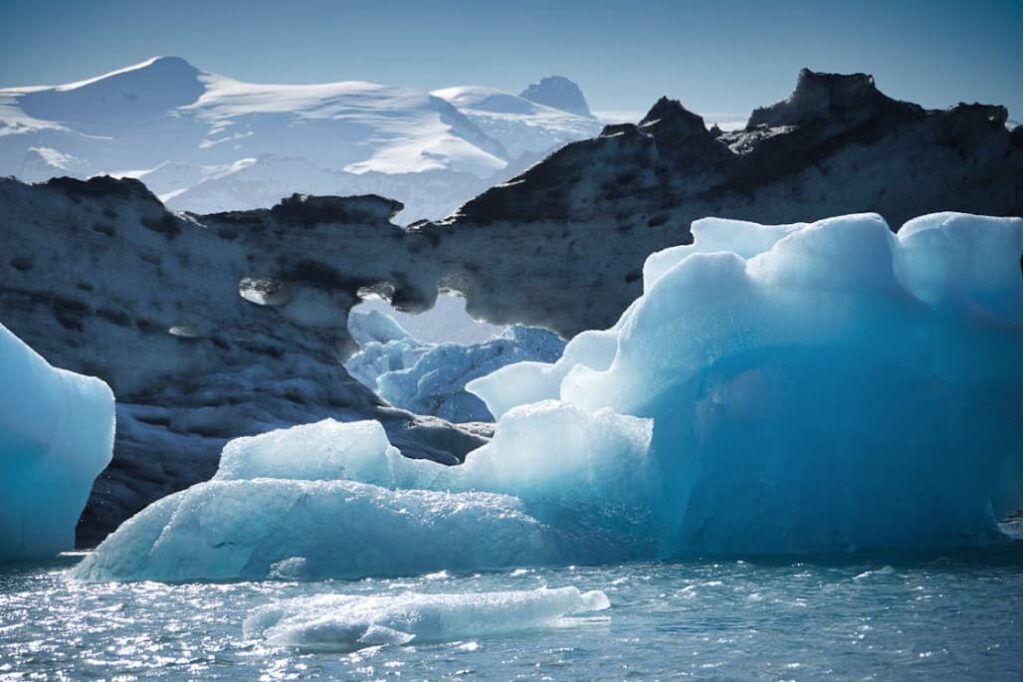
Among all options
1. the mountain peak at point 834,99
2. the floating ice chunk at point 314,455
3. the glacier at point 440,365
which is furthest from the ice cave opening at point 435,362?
the floating ice chunk at point 314,455

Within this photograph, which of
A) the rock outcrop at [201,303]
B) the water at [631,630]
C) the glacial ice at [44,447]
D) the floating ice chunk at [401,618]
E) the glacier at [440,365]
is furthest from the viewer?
the glacier at [440,365]

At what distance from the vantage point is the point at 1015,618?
277 inches

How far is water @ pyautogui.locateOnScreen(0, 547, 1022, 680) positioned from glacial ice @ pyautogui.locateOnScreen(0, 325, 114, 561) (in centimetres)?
253

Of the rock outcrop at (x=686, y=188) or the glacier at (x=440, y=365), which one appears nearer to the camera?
the rock outcrop at (x=686, y=188)

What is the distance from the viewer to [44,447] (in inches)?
468

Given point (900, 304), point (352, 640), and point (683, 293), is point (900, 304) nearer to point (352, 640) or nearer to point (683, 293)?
point (683, 293)

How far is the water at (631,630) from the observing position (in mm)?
6043

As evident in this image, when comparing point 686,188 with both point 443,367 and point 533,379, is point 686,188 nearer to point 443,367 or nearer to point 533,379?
point 533,379

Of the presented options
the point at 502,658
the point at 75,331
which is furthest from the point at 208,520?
the point at 75,331

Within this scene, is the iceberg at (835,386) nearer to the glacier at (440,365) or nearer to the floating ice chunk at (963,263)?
the floating ice chunk at (963,263)

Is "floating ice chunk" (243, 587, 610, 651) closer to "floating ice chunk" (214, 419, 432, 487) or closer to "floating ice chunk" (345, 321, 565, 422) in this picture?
"floating ice chunk" (214, 419, 432, 487)

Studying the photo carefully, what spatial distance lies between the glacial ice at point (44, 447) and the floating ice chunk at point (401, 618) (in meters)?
5.30

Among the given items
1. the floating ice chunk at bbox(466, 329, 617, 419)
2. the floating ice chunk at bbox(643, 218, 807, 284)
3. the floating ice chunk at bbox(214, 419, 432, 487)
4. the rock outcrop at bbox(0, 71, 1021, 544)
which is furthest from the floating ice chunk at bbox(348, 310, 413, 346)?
the floating ice chunk at bbox(214, 419, 432, 487)

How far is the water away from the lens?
19.8 ft
